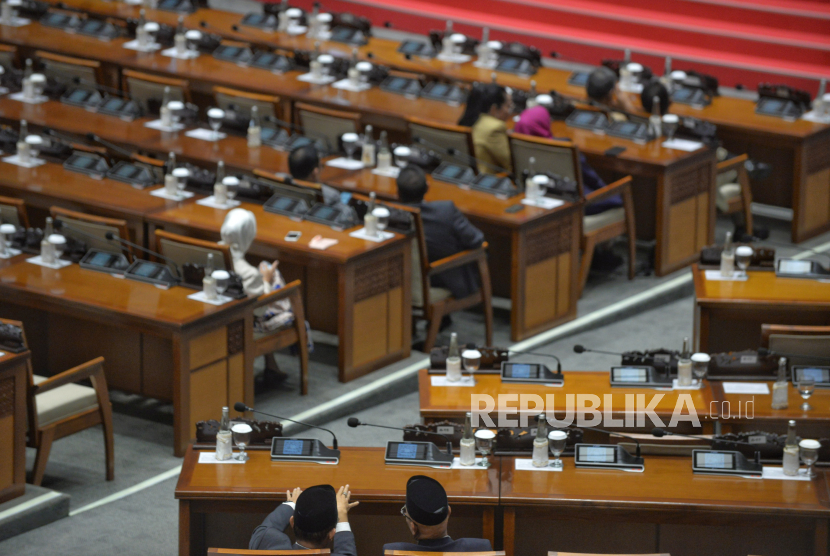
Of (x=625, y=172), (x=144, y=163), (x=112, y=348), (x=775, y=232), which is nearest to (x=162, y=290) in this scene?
(x=112, y=348)

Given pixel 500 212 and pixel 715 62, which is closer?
pixel 500 212

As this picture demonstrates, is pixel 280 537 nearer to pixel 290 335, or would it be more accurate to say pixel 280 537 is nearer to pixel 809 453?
pixel 809 453

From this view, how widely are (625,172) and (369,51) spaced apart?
3.08 m

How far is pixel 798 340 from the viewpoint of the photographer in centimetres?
587

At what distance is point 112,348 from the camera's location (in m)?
6.69

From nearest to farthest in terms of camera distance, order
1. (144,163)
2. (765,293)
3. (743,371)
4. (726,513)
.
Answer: (726,513), (743,371), (765,293), (144,163)

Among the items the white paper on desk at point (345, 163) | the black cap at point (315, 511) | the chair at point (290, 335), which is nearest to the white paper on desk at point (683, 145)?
the white paper on desk at point (345, 163)

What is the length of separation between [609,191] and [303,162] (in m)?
1.77

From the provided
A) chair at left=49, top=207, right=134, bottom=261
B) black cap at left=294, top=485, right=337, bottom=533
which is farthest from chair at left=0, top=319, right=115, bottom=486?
black cap at left=294, top=485, right=337, bottom=533

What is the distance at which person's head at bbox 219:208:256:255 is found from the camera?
21.7 feet

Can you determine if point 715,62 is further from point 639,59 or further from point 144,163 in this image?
point 144,163

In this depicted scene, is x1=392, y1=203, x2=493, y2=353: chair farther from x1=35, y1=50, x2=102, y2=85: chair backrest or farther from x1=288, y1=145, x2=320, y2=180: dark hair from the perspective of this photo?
x1=35, y1=50, x2=102, y2=85: chair backrest

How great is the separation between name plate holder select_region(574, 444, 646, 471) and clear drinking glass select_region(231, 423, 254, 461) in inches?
47.2

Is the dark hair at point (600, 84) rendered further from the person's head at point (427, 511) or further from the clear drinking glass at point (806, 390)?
the person's head at point (427, 511)
